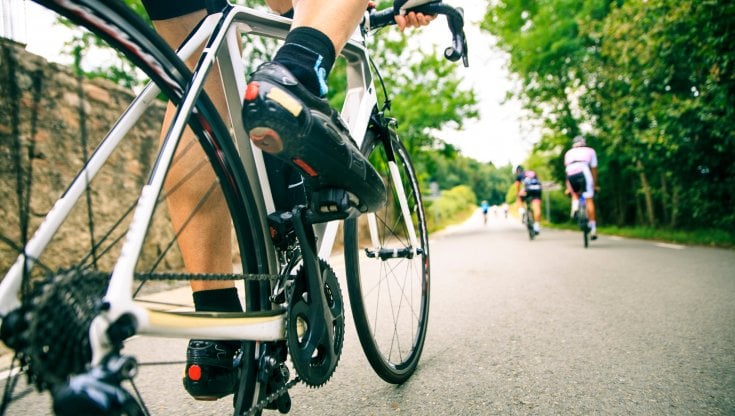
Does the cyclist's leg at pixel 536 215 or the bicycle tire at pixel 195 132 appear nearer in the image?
the bicycle tire at pixel 195 132

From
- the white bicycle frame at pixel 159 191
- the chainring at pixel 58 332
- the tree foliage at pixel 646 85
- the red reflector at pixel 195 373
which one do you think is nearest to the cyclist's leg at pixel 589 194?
the tree foliage at pixel 646 85

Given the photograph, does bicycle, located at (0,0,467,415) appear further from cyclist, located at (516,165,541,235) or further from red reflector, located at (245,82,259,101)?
cyclist, located at (516,165,541,235)

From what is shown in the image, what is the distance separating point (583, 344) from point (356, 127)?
4.80 ft

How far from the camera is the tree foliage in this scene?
20.2 feet

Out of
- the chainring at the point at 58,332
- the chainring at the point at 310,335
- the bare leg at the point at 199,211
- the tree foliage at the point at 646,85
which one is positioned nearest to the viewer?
the chainring at the point at 58,332

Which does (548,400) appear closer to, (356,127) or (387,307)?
(356,127)

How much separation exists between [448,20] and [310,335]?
48.0 inches

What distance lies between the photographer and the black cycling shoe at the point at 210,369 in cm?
102

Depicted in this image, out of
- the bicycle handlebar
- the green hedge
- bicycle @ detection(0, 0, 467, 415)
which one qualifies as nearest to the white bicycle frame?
bicycle @ detection(0, 0, 467, 415)

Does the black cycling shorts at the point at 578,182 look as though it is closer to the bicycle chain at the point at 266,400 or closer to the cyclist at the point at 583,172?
the cyclist at the point at 583,172

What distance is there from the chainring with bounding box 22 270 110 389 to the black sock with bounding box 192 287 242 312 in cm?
50

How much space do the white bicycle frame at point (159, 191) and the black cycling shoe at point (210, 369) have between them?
0.56ft

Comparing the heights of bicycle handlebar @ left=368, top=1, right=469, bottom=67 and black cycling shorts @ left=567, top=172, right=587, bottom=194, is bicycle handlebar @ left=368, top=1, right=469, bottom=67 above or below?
above

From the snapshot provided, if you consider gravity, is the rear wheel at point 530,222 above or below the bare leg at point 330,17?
below
